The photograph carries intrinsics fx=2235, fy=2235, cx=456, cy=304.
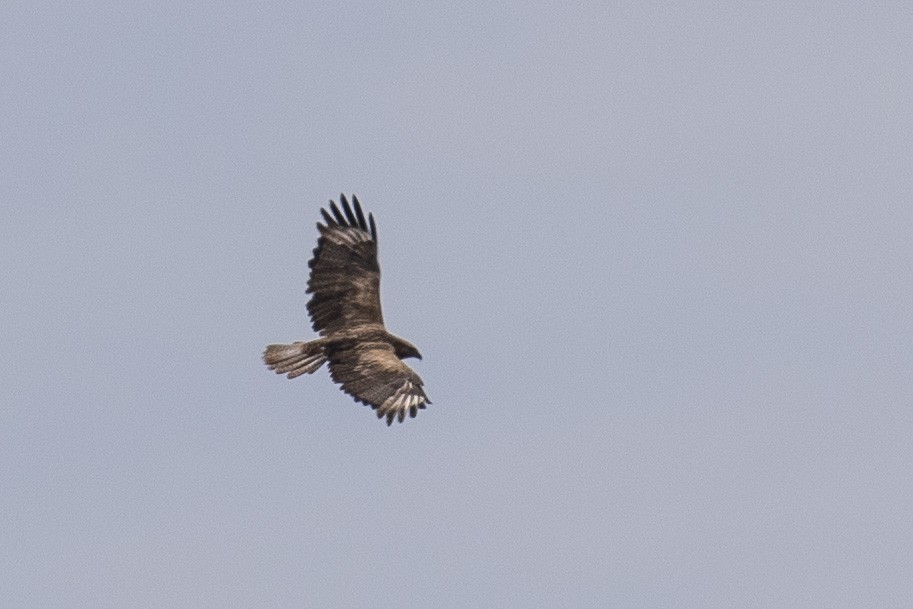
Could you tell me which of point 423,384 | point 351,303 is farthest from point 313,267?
point 423,384

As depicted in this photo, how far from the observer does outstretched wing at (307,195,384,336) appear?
3744 cm

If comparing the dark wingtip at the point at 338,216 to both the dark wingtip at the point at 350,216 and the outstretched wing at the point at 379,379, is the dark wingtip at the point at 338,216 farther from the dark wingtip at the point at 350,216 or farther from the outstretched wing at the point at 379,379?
the outstretched wing at the point at 379,379

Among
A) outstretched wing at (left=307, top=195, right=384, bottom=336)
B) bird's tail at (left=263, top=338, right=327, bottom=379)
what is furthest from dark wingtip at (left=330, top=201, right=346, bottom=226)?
bird's tail at (left=263, top=338, right=327, bottom=379)

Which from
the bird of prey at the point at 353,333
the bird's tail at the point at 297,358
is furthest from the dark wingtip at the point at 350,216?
the bird's tail at the point at 297,358

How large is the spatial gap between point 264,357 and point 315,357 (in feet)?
3.04

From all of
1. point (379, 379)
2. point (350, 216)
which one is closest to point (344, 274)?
point (350, 216)

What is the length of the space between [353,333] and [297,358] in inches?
40.3

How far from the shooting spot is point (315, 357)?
120ft

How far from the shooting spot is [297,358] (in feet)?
120

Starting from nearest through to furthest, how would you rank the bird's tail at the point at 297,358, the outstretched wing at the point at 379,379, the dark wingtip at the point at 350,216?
the outstretched wing at the point at 379,379
the bird's tail at the point at 297,358
the dark wingtip at the point at 350,216

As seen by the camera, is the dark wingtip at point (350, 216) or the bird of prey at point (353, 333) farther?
the dark wingtip at point (350, 216)

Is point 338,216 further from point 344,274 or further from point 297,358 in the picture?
point 297,358

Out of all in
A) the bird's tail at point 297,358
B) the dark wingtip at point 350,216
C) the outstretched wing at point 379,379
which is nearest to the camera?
the outstretched wing at point 379,379

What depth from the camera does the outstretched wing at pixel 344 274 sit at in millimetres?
37438
